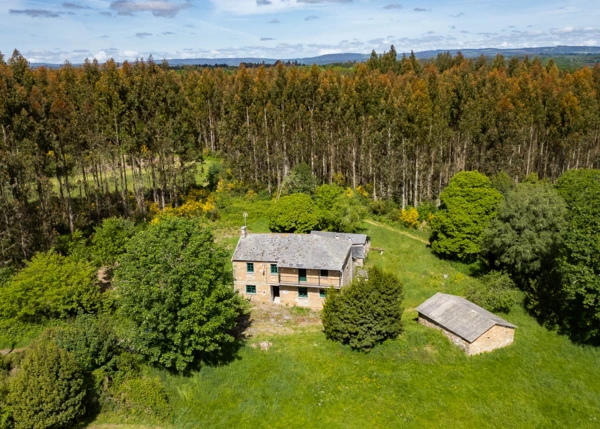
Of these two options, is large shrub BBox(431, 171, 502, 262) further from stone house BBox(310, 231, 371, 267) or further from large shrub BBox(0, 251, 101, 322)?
large shrub BBox(0, 251, 101, 322)

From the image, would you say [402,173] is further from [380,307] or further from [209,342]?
[209,342]

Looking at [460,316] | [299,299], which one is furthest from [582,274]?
[299,299]

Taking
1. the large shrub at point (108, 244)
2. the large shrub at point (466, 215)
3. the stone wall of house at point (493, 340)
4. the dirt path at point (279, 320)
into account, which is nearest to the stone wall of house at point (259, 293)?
the dirt path at point (279, 320)

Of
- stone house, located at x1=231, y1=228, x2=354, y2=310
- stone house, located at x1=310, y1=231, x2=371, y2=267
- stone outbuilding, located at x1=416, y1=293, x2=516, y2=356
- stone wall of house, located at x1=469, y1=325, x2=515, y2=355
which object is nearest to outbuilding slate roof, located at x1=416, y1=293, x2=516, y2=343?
stone outbuilding, located at x1=416, y1=293, x2=516, y2=356

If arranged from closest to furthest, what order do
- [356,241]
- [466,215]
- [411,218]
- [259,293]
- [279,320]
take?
[279,320], [259,293], [356,241], [466,215], [411,218]

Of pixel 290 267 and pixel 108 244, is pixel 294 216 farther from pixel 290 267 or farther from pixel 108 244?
pixel 108 244

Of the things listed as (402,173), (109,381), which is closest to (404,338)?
(109,381)

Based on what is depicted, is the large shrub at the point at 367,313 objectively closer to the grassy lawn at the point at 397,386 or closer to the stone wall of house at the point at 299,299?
the grassy lawn at the point at 397,386
